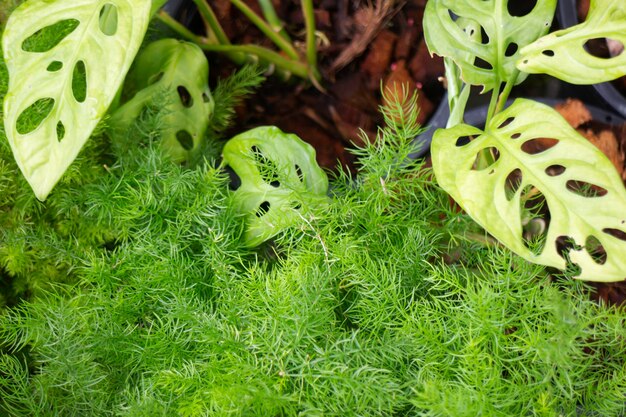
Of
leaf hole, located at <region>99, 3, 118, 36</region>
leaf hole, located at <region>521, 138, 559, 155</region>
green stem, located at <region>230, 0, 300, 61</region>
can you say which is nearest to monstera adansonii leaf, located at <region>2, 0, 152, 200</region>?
leaf hole, located at <region>99, 3, 118, 36</region>

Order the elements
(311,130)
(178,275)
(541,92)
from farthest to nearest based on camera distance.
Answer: (311,130), (541,92), (178,275)

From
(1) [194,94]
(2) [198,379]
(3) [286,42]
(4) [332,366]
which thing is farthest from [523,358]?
(3) [286,42]

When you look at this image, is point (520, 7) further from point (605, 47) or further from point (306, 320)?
point (306, 320)

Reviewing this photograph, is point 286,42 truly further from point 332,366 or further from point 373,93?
point 332,366

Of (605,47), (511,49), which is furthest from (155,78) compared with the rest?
(605,47)

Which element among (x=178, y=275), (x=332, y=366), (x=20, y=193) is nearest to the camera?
(x=332, y=366)

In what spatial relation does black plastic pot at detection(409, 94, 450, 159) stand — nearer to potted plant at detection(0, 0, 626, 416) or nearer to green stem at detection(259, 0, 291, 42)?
potted plant at detection(0, 0, 626, 416)

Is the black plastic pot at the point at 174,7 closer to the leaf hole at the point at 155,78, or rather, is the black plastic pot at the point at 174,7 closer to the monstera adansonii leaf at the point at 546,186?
the leaf hole at the point at 155,78
